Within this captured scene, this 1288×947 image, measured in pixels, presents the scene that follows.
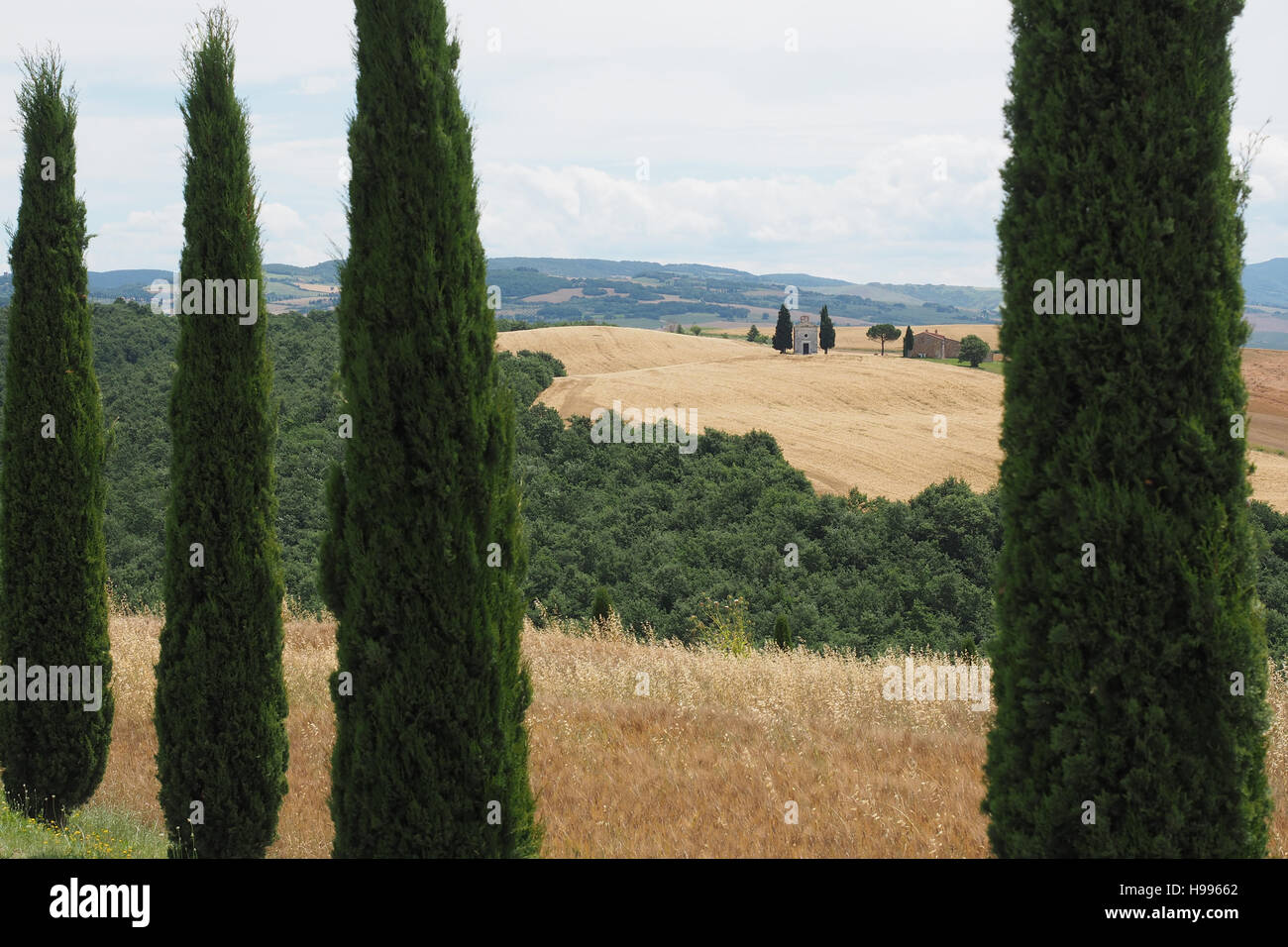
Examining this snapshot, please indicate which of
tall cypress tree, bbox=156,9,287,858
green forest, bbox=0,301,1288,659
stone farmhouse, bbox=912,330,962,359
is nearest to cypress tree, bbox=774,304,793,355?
stone farmhouse, bbox=912,330,962,359

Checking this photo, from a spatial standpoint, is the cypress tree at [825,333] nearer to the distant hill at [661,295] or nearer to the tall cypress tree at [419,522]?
the distant hill at [661,295]

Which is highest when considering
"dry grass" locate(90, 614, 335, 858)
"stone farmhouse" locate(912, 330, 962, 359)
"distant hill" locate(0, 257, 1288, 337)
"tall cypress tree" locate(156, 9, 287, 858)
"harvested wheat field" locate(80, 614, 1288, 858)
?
"distant hill" locate(0, 257, 1288, 337)

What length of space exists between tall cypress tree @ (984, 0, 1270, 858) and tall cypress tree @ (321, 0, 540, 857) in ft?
11.0

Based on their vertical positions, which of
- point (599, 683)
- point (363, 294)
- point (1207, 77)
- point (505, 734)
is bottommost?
point (599, 683)

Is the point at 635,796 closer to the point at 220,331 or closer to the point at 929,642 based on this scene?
the point at 220,331

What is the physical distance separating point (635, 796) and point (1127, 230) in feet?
21.3

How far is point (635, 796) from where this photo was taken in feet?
30.1

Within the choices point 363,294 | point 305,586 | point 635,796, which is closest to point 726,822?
point 635,796

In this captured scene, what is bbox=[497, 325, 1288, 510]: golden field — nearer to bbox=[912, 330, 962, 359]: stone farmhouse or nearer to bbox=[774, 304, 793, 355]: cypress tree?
bbox=[774, 304, 793, 355]: cypress tree

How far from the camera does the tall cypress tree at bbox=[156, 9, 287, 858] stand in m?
8.55

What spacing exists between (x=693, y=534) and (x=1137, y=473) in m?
23.5

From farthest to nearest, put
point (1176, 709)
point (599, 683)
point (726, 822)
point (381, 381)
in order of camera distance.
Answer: point (599, 683)
point (726, 822)
point (381, 381)
point (1176, 709)

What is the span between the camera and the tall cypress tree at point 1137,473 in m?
5.20

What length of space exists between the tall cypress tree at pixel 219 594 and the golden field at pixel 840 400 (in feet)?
76.9
